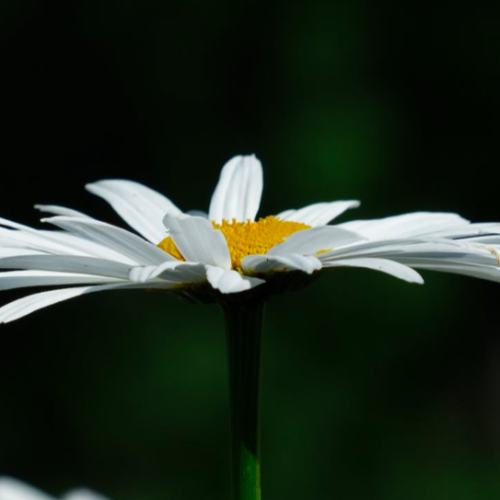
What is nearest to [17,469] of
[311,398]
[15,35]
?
[311,398]

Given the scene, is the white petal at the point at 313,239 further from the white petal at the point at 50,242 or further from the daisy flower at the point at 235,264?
the white petal at the point at 50,242

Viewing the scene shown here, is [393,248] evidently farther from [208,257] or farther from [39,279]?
[39,279]

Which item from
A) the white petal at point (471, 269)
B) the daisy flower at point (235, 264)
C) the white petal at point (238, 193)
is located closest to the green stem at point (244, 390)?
the daisy flower at point (235, 264)

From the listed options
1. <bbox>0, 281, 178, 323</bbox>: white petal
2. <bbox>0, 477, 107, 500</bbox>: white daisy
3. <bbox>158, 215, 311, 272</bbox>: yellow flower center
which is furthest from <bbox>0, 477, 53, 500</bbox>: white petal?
<bbox>158, 215, 311, 272</bbox>: yellow flower center

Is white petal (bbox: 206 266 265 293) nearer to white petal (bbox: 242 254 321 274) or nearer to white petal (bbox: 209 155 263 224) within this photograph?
white petal (bbox: 242 254 321 274)

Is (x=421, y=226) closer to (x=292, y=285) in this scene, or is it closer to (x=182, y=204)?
(x=292, y=285)

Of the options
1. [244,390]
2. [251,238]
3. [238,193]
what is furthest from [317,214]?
[244,390]
